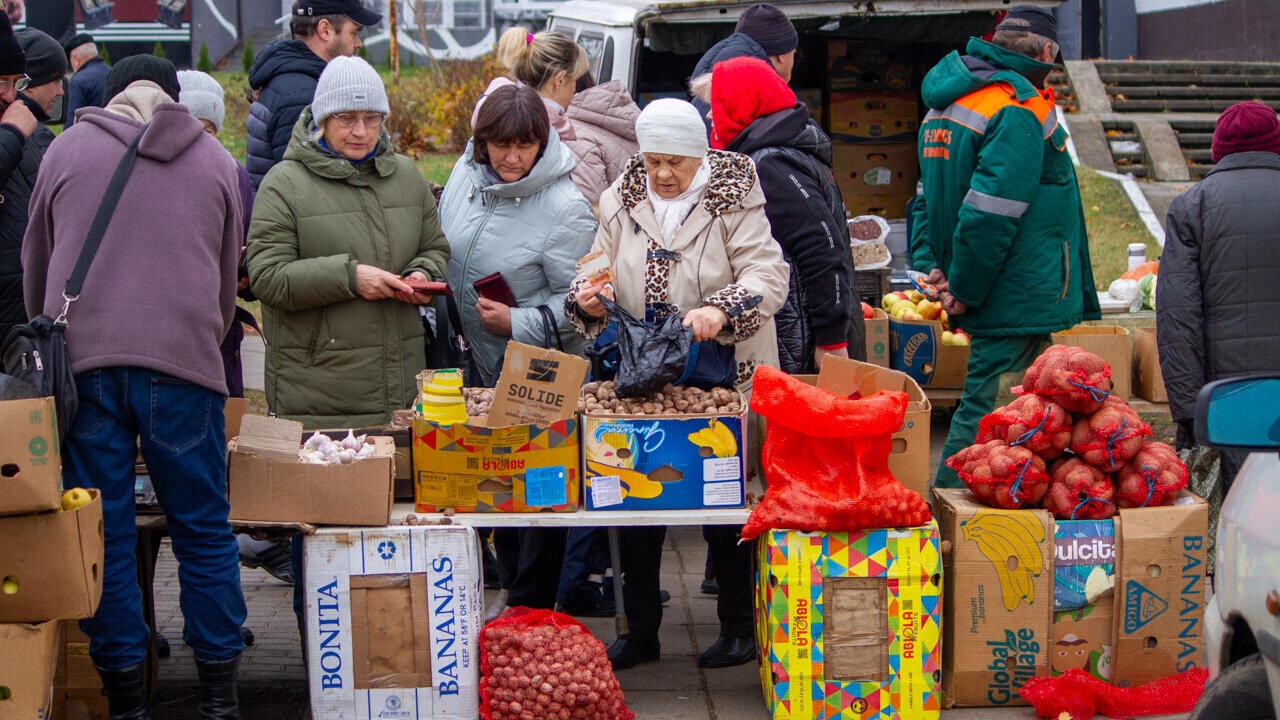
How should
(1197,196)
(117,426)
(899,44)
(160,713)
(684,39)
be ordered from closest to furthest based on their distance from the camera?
(117,426) < (160,713) < (1197,196) < (684,39) < (899,44)

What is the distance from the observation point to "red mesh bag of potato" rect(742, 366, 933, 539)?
3795 millimetres

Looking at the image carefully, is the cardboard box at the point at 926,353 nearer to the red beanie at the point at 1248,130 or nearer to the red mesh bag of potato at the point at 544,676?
the red beanie at the point at 1248,130

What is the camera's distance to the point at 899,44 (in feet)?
30.1

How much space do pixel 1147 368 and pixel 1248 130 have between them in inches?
68.2

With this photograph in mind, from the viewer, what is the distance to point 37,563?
10.9ft

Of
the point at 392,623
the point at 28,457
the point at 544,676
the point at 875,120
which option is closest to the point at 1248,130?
the point at 544,676

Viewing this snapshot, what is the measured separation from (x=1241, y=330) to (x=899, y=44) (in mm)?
4913

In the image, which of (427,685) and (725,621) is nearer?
(427,685)

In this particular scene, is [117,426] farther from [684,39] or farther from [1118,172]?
[1118,172]

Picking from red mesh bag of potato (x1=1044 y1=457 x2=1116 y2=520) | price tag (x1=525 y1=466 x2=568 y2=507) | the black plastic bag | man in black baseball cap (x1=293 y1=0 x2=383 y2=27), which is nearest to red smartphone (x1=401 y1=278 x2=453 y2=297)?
the black plastic bag

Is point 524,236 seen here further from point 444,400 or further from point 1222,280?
point 1222,280

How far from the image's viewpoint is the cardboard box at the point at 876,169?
9078mm

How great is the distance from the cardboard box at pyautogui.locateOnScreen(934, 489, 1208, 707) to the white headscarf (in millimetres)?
1265

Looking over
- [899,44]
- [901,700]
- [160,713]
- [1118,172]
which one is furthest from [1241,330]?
[1118,172]
